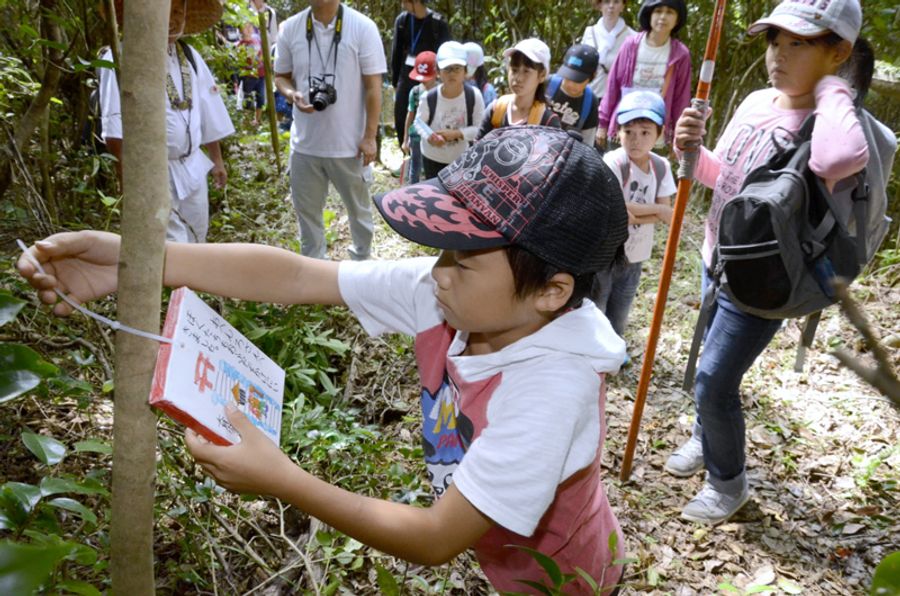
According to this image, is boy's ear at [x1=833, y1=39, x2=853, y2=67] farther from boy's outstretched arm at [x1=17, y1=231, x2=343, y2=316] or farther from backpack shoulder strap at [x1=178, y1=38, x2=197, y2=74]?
backpack shoulder strap at [x1=178, y1=38, x2=197, y2=74]

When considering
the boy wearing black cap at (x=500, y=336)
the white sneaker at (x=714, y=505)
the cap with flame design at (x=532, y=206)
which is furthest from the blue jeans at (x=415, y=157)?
the cap with flame design at (x=532, y=206)

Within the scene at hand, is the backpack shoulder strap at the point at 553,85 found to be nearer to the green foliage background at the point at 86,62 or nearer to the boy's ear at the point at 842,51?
the green foliage background at the point at 86,62

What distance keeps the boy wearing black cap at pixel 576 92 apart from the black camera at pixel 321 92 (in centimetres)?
148

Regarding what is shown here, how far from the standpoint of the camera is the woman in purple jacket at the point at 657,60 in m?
4.74

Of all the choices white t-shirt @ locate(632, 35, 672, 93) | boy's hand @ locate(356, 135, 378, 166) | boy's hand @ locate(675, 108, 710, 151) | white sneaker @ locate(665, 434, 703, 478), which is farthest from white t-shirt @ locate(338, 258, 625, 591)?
white t-shirt @ locate(632, 35, 672, 93)

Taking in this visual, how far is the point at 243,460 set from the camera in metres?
1.06

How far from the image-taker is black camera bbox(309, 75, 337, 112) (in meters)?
4.00

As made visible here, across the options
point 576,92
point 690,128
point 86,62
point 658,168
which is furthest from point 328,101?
point 690,128

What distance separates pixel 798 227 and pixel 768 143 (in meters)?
0.34

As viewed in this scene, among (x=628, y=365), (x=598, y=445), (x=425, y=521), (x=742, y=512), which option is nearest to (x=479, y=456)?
(x=425, y=521)

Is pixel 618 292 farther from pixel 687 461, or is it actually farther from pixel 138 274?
pixel 138 274

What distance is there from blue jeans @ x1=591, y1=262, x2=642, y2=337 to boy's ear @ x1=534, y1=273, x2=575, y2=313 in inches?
83.8

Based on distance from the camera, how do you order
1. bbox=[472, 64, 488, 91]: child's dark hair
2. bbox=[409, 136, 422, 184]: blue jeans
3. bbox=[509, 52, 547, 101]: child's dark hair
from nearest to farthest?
bbox=[509, 52, 547, 101]: child's dark hair, bbox=[409, 136, 422, 184]: blue jeans, bbox=[472, 64, 488, 91]: child's dark hair

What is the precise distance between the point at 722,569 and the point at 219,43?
6.00 meters
